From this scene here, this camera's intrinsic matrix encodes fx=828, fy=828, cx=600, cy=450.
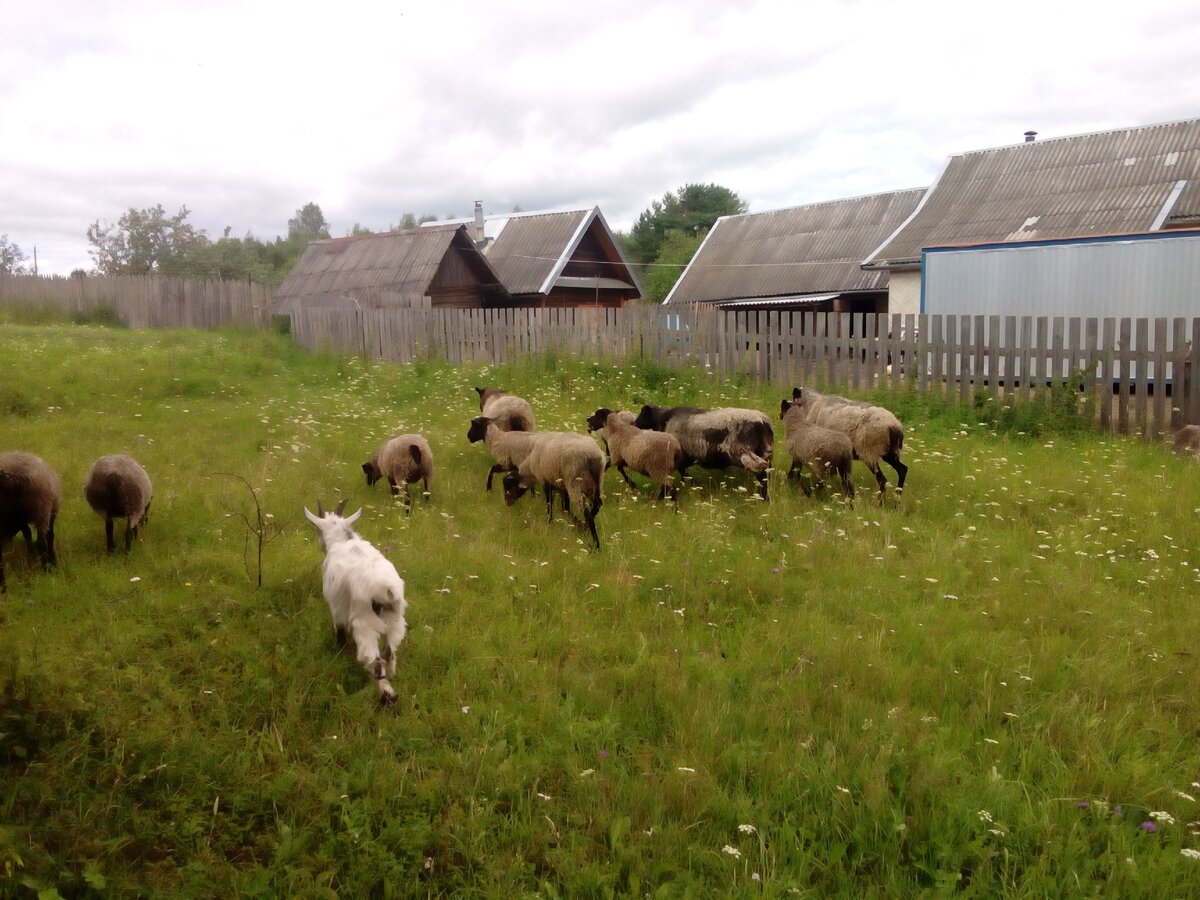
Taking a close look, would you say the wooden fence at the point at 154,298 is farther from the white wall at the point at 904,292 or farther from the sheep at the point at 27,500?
the sheep at the point at 27,500

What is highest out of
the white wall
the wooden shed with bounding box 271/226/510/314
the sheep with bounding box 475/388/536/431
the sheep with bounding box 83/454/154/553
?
the wooden shed with bounding box 271/226/510/314

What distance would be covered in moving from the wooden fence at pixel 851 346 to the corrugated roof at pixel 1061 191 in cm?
816

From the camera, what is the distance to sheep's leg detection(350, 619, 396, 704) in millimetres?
4230

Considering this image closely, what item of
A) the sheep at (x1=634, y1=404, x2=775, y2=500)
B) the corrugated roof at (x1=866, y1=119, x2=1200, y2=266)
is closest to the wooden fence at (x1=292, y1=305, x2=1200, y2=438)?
the sheep at (x1=634, y1=404, x2=775, y2=500)

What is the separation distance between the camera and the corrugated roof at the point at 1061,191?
67.3ft

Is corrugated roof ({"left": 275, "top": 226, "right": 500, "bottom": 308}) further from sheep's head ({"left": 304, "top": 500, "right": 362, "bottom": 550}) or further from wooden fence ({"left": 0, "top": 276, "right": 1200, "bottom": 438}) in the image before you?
sheep's head ({"left": 304, "top": 500, "right": 362, "bottom": 550})

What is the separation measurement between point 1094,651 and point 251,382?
474 inches

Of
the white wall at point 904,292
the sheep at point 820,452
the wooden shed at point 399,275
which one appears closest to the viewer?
the sheep at point 820,452

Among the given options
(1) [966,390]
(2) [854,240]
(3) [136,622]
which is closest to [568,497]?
(3) [136,622]

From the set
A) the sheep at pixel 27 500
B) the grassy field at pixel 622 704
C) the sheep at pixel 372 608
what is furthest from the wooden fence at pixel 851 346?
the sheep at pixel 27 500

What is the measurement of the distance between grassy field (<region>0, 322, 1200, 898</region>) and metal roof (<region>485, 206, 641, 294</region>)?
68.2 ft

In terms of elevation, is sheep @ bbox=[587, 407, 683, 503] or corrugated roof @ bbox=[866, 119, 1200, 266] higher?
corrugated roof @ bbox=[866, 119, 1200, 266]

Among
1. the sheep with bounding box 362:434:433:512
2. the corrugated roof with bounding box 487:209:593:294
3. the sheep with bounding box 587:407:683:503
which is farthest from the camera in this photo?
the corrugated roof with bounding box 487:209:593:294

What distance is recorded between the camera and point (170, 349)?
1479 centimetres
